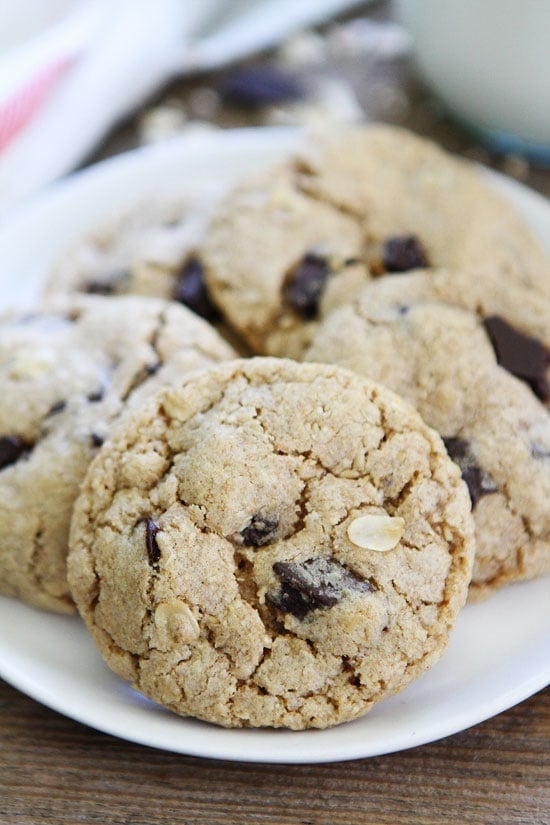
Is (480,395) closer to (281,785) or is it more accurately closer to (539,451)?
(539,451)

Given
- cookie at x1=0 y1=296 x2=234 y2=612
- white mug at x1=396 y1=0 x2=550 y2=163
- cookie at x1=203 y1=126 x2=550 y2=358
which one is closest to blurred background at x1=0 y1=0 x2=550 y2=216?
white mug at x1=396 y1=0 x2=550 y2=163

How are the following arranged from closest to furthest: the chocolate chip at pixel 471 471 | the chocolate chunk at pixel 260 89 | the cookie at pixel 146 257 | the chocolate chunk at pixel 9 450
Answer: the chocolate chip at pixel 471 471 → the chocolate chunk at pixel 9 450 → the cookie at pixel 146 257 → the chocolate chunk at pixel 260 89

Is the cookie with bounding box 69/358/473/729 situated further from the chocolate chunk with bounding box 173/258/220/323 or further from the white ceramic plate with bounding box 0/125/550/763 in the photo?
the chocolate chunk with bounding box 173/258/220/323

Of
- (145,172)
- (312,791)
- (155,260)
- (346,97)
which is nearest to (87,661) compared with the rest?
(312,791)

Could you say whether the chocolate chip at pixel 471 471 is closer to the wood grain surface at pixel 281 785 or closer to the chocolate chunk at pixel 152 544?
the wood grain surface at pixel 281 785

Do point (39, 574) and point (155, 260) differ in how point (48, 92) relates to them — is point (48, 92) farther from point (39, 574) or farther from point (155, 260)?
point (39, 574)

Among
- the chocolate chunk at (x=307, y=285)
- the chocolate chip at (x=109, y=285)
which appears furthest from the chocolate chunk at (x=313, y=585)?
the chocolate chip at (x=109, y=285)
